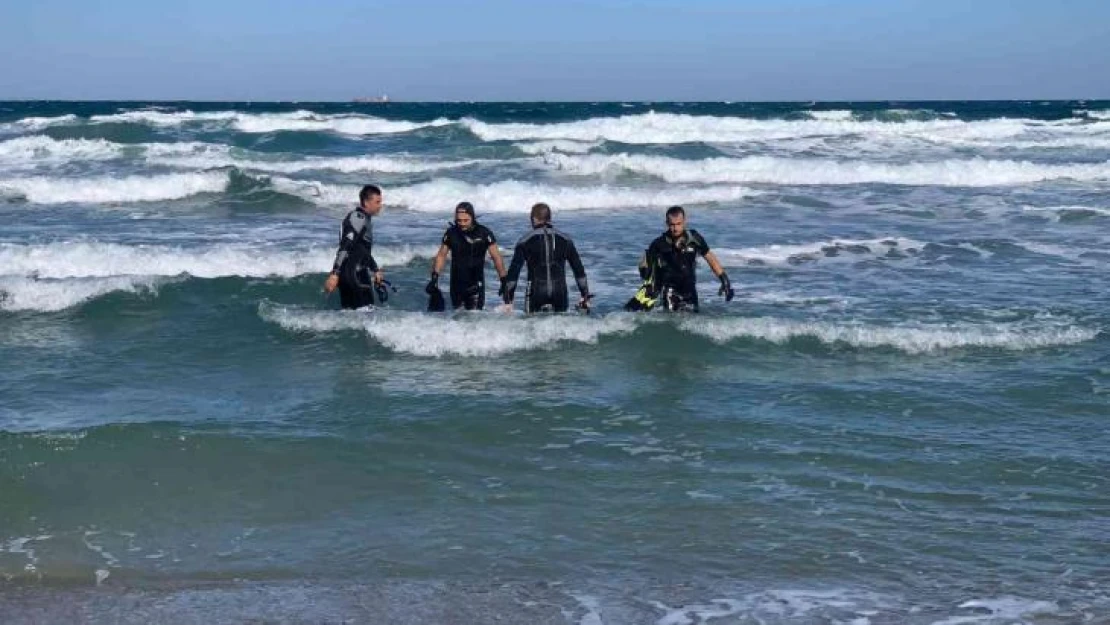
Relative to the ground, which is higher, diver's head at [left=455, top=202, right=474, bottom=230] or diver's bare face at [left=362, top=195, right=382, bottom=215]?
diver's bare face at [left=362, top=195, right=382, bottom=215]

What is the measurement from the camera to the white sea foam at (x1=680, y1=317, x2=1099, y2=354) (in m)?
10.6

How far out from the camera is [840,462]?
7.39m

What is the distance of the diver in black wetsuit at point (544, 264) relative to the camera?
1034 cm

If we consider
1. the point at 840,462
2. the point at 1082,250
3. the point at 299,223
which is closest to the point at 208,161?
the point at 299,223

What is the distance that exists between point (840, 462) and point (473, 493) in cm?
236

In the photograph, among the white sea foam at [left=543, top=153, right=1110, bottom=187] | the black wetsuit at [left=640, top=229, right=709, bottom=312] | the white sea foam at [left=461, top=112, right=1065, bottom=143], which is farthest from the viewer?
the white sea foam at [left=461, top=112, right=1065, bottom=143]

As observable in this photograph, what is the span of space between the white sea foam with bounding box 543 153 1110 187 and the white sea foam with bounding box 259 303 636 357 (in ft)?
64.9

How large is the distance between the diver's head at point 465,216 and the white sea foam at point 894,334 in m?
2.22

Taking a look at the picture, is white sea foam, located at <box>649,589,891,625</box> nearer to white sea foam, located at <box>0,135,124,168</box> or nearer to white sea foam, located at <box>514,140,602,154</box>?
white sea foam, located at <box>514,140,602,154</box>

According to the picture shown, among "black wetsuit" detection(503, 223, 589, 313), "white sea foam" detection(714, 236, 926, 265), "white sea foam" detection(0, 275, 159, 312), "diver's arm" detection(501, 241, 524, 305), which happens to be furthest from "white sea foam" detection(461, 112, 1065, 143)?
"diver's arm" detection(501, 241, 524, 305)

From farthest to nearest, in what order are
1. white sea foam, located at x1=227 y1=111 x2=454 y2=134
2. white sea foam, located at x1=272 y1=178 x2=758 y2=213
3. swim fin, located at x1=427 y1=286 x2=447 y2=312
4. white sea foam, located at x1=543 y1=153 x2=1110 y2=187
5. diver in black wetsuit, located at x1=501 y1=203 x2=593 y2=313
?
white sea foam, located at x1=227 y1=111 x2=454 y2=134 < white sea foam, located at x1=543 y1=153 x2=1110 y2=187 < white sea foam, located at x1=272 y1=178 x2=758 y2=213 < swim fin, located at x1=427 y1=286 x2=447 y2=312 < diver in black wetsuit, located at x1=501 y1=203 x2=593 y2=313

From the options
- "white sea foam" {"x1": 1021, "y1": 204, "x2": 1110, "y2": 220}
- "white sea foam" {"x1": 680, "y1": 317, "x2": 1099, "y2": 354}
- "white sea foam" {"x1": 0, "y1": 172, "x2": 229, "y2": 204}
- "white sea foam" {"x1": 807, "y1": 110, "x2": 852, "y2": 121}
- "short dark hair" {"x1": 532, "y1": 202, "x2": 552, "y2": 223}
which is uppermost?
"white sea foam" {"x1": 807, "y1": 110, "x2": 852, "y2": 121}

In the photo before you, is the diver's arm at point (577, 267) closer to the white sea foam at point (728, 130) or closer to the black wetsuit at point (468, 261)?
the black wetsuit at point (468, 261)

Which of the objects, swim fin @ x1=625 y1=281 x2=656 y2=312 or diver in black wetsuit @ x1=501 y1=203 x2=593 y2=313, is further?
swim fin @ x1=625 y1=281 x2=656 y2=312
